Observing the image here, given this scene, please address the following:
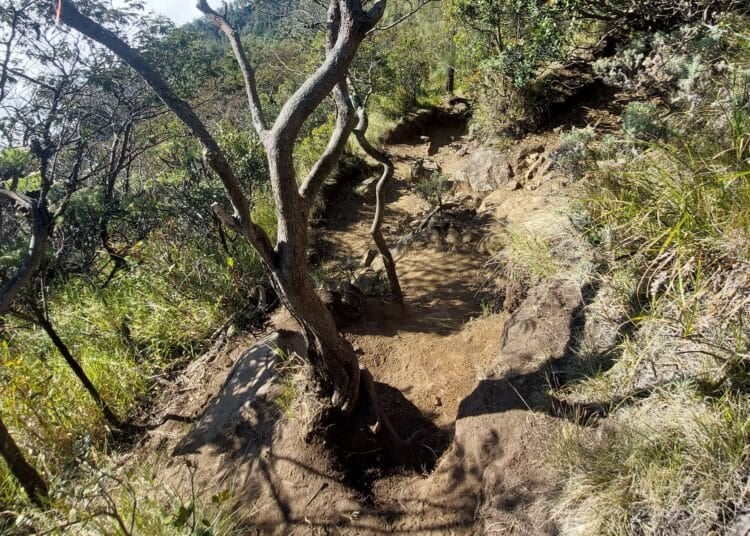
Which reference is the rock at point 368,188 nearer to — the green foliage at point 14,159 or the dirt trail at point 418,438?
the dirt trail at point 418,438

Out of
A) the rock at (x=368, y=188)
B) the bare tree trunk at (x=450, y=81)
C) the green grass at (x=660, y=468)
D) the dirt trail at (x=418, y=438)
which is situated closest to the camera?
the green grass at (x=660, y=468)

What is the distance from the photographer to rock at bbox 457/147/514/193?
5.90 m

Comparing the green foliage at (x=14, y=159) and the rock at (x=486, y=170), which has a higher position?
the green foliage at (x=14, y=159)

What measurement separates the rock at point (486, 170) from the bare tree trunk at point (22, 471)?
5.68 metres

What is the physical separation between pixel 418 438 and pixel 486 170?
4567 millimetres

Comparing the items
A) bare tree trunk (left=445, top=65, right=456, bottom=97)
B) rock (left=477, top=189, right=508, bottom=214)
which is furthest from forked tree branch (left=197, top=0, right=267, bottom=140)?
bare tree trunk (left=445, top=65, right=456, bottom=97)

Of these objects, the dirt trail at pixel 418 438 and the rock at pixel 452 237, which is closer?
the dirt trail at pixel 418 438

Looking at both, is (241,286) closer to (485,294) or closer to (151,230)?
(151,230)

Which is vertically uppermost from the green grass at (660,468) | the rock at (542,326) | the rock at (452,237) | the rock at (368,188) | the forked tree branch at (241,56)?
the forked tree branch at (241,56)

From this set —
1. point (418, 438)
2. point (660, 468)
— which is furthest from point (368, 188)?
point (660, 468)

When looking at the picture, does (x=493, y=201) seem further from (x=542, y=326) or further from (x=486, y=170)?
(x=542, y=326)

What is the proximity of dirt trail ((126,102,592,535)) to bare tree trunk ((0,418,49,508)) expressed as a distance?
639 mm

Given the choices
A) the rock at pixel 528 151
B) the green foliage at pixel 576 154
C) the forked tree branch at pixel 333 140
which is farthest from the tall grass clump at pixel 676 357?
the rock at pixel 528 151

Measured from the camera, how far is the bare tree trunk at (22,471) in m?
1.72
